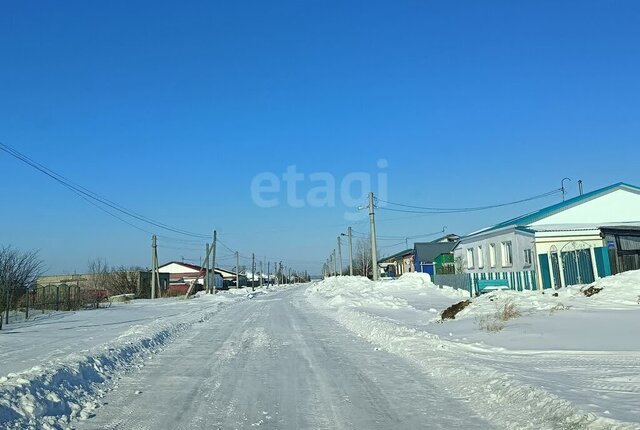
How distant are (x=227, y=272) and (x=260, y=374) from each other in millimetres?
154627

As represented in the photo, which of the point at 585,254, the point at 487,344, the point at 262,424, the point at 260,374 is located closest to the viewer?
the point at 262,424

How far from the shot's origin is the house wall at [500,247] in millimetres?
33231

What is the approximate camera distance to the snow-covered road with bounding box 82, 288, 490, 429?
6.59 m

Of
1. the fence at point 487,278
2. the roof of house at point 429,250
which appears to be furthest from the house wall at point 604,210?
the roof of house at point 429,250

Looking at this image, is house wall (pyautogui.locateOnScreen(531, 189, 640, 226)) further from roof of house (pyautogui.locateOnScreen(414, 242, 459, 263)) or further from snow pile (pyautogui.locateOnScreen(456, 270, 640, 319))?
roof of house (pyautogui.locateOnScreen(414, 242, 459, 263))

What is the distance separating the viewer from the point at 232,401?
25.3 ft

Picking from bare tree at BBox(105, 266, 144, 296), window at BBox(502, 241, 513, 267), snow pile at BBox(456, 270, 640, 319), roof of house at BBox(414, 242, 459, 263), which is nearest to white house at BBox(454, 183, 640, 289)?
window at BBox(502, 241, 513, 267)

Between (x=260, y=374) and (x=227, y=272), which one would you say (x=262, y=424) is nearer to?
(x=260, y=374)

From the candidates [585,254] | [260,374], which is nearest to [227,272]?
[585,254]

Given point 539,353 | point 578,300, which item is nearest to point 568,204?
point 578,300

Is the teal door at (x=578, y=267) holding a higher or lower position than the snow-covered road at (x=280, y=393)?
higher

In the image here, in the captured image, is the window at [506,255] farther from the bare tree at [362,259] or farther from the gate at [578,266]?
the bare tree at [362,259]

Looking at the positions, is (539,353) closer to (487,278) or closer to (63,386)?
(63,386)

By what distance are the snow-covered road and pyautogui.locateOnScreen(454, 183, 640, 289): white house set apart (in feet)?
49.8
